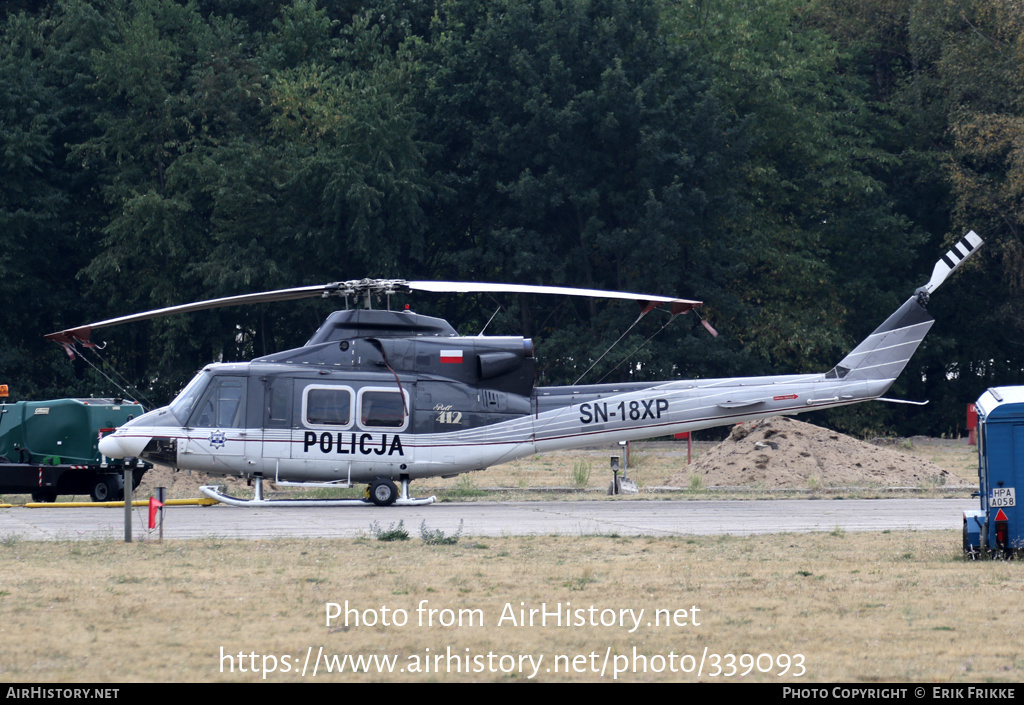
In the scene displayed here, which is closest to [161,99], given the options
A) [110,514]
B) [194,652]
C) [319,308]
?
[319,308]

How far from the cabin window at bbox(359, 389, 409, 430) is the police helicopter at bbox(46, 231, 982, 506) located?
0.02m

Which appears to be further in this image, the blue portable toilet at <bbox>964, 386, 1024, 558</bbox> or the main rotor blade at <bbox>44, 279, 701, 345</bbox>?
the main rotor blade at <bbox>44, 279, 701, 345</bbox>

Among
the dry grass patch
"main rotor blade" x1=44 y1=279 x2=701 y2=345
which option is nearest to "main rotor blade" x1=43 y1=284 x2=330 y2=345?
"main rotor blade" x1=44 y1=279 x2=701 y2=345

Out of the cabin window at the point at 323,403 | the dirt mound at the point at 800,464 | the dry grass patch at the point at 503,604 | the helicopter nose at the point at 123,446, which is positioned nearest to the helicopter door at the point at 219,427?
the helicopter nose at the point at 123,446

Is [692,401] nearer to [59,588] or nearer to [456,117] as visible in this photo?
[59,588]

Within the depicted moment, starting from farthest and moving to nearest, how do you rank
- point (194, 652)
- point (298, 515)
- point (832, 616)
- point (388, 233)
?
point (388, 233) < point (298, 515) < point (832, 616) < point (194, 652)

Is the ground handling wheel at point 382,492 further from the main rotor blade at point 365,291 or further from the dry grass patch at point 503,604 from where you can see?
the dry grass patch at point 503,604

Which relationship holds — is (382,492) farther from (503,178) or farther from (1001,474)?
(503,178)

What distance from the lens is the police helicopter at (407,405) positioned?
64.7 ft

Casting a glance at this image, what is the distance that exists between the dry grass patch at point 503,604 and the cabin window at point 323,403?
17.6ft

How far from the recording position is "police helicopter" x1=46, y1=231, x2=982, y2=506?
19719mm

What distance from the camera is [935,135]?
48.5 meters

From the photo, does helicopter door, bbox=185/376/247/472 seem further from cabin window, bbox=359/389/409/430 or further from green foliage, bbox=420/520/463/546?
green foliage, bbox=420/520/463/546

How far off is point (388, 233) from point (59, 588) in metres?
32.2
